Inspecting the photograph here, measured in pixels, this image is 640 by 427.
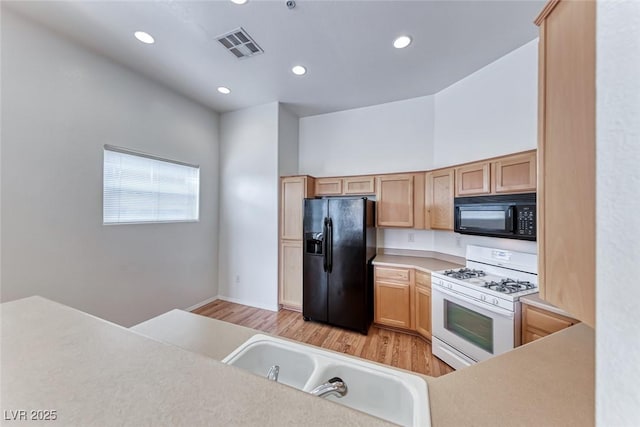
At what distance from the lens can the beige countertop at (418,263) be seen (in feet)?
8.50

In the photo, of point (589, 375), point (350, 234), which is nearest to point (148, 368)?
point (589, 375)

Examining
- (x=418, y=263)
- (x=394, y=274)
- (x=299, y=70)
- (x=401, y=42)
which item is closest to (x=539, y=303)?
(x=418, y=263)

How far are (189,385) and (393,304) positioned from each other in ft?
8.77

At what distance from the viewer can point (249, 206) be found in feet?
11.8

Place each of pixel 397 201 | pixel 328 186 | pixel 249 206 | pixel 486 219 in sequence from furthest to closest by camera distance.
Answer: pixel 249 206 < pixel 328 186 < pixel 397 201 < pixel 486 219

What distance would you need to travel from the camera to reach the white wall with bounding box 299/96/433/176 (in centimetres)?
325

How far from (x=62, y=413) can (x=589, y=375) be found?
4.89 feet

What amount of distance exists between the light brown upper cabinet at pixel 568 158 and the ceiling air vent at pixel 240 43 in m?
2.25

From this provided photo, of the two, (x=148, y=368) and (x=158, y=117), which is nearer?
(x=148, y=368)

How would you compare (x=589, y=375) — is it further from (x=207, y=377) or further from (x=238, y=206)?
(x=238, y=206)

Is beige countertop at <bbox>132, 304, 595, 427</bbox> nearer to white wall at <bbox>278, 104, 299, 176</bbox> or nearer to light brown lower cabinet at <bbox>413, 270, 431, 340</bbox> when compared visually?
light brown lower cabinet at <bbox>413, 270, 431, 340</bbox>

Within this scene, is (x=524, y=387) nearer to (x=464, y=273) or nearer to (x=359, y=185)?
(x=464, y=273)

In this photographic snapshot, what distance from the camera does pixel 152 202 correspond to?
2.93 meters

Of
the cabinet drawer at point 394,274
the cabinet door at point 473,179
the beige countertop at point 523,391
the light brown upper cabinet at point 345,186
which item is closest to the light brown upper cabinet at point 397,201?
the light brown upper cabinet at point 345,186
